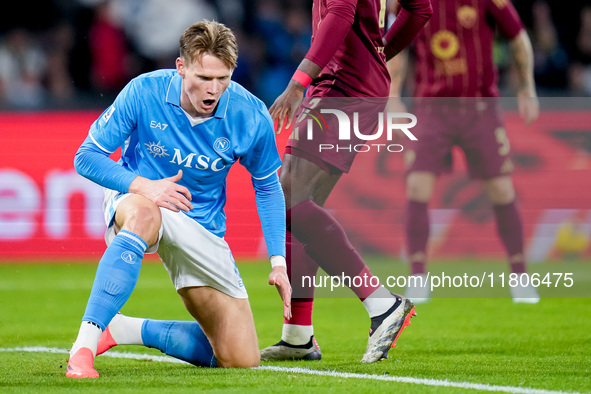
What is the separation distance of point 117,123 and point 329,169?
1154 millimetres

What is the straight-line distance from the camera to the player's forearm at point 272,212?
414 centimetres

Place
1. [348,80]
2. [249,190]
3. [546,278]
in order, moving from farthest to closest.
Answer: [249,190] → [546,278] → [348,80]

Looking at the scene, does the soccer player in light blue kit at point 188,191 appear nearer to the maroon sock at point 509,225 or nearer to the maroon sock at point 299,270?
the maroon sock at point 299,270

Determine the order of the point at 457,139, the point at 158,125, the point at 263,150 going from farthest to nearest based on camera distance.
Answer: the point at 457,139
the point at 263,150
the point at 158,125

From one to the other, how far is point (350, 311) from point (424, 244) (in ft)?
2.61

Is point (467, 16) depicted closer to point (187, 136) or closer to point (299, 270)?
point (299, 270)

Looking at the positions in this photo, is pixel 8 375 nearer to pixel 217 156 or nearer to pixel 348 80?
pixel 217 156

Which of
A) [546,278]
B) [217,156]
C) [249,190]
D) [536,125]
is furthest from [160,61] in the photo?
[217,156]

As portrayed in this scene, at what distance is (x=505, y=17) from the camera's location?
6621 mm

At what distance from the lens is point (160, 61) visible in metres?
11.5

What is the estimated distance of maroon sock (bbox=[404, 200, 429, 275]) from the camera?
5.95m

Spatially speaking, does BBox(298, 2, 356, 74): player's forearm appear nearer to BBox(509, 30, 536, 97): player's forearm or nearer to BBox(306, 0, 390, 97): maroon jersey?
BBox(306, 0, 390, 97): maroon jersey

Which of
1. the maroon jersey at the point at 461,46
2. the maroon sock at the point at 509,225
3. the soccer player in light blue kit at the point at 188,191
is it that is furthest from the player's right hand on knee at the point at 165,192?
the maroon jersey at the point at 461,46

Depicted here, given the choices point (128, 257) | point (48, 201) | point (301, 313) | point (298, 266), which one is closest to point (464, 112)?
point (298, 266)
